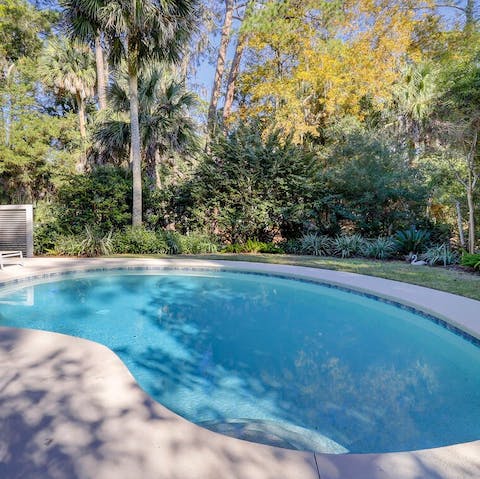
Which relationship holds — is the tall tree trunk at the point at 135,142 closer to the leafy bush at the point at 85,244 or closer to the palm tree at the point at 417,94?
the leafy bush at the point at 85,244

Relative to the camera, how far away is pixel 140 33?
10242mm

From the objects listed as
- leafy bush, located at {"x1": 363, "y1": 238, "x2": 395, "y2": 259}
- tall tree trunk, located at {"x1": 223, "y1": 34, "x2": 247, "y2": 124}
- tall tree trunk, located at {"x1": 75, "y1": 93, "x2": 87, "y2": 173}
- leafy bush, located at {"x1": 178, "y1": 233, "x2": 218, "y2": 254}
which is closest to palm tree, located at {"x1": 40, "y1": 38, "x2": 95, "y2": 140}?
tall tree trunk, located at {"x1": 75, "y1": 93, "x2": 87, "y2": 173}

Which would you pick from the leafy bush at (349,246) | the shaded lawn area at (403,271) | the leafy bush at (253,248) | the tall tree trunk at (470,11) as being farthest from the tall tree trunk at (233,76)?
the tall tree trunk at (470,11)

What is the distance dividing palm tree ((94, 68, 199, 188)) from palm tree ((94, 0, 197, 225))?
65.0 inches

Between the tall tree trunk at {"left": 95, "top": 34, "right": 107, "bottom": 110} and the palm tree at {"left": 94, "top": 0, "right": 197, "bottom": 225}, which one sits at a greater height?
the tall tree trunk at {"left": 95, "top": 34, "right": 107, "bottom": 110}

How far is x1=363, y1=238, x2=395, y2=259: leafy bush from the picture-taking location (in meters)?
10.1

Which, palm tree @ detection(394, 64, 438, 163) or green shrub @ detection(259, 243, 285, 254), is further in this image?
palm tree @ detection(394, 64, 438, 163)

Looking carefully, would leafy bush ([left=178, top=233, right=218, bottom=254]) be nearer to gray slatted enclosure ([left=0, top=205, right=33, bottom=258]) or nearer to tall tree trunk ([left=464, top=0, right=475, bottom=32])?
gray slatted enclosure ([left=0, top=205, right=33, bottom=258])

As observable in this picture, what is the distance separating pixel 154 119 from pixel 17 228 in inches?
223

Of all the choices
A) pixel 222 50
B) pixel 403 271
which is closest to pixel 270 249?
pixel 403 271

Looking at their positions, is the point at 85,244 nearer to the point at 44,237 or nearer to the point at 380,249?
the point at 44,237

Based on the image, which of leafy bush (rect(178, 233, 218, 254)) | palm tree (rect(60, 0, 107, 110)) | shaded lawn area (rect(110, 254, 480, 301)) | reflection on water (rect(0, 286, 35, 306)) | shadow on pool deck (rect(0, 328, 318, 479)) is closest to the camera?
shadow on pool deck (rect(0, 328, 318, 479))

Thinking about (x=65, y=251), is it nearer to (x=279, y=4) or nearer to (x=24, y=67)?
(x=279, y=4)

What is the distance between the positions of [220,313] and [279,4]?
537 inches
